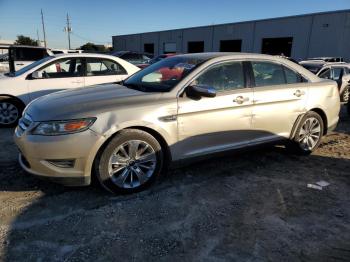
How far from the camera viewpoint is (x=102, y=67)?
7641mm

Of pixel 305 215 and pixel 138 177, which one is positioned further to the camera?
pixel 138 177

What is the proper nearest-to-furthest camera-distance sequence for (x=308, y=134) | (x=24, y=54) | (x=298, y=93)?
1. (x=298, y=93)
2. (x=308, y=134)
3. (x=24, y=54)

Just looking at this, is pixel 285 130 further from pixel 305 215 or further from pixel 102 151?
pixel 102 151

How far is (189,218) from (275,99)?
2.22 metres

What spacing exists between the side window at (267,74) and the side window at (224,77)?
0.27 metres

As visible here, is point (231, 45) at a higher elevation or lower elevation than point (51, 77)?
higher

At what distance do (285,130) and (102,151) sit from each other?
2775mm

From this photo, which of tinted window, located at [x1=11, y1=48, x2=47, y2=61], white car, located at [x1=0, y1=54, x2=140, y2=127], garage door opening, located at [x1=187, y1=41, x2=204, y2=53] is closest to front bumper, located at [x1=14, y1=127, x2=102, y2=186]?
white car, located at [x1=0, y1=54, x2=140, y2=127]

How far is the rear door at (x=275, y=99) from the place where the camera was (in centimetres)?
445

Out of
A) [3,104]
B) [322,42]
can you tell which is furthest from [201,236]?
[322,42]

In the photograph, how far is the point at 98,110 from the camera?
11.4ft

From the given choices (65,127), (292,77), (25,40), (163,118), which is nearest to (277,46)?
(292,77)

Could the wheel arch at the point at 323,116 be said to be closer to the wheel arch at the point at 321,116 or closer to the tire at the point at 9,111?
the wheel arch at the point at 321,116

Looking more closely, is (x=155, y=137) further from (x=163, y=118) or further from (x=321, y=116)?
(x=321, y=116)
